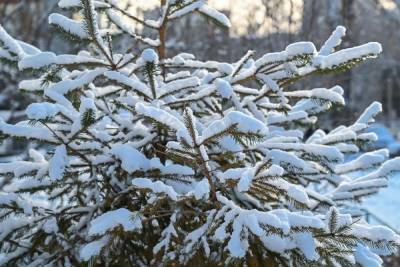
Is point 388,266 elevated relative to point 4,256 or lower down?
lower down

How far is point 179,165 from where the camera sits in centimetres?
247

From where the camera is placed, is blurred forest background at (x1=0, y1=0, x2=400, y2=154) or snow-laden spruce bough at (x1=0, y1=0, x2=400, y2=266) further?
blurred forest background at (x1=0, y1=0, x2=400, y2=154)

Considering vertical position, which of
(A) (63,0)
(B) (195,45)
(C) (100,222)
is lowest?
(B) (195,45)

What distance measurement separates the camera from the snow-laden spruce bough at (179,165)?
2.13 metres

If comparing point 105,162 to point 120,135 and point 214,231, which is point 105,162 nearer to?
point 120,135

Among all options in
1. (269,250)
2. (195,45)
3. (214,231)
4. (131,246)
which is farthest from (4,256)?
(195,45)

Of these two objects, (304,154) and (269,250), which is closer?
(269,250)

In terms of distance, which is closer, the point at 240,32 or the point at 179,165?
the point at 179,165

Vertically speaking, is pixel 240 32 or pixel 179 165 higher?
pixel 179 165

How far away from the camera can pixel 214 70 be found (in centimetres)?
313

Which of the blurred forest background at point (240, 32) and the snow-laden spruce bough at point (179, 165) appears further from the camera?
the blurred forest background at point (240, 32)

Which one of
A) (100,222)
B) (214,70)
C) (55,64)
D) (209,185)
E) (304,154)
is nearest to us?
(100,222)

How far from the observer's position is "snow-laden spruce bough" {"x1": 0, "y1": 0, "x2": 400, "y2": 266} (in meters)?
2.13

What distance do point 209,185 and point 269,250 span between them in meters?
0.34
